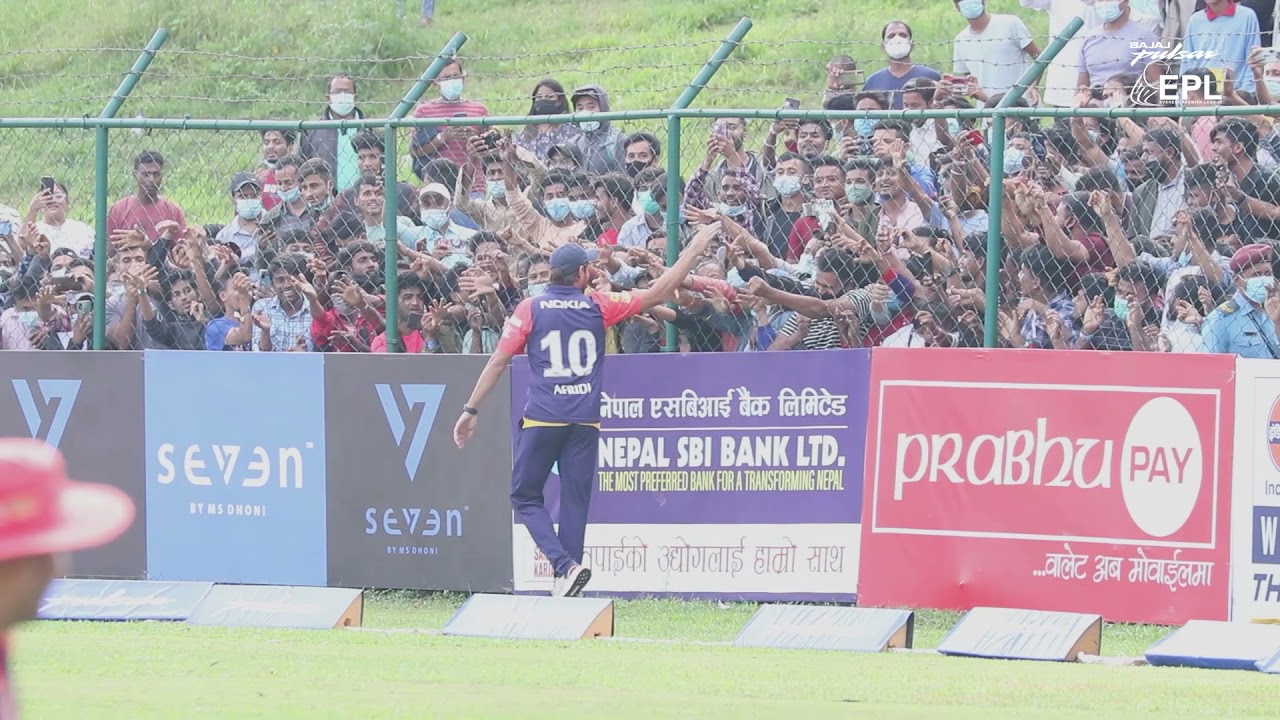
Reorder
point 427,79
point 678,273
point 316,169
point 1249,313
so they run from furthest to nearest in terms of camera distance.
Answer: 1. point 316,169
2. point 427,79
3. point 678,273
4. point 1249,313

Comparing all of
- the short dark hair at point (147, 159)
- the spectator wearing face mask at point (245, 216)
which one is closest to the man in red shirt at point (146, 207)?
the short dark hair at point (147, 159)

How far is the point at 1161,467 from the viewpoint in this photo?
9.99 metres

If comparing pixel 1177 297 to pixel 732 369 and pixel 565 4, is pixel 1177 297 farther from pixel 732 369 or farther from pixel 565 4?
pixel 565 4

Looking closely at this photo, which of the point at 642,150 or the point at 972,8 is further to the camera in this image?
the point at 972,8

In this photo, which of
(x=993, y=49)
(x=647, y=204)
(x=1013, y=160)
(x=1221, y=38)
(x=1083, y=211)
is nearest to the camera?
(x=1083, y=211)

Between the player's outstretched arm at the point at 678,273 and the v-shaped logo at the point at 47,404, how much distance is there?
406 centimetres

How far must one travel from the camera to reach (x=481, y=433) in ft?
37.4

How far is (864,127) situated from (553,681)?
485 centimetres

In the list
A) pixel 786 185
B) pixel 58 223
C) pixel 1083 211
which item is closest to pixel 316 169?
pixel 58 223

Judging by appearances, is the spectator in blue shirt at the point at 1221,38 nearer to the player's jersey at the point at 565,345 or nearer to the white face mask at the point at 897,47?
the white face mask at the point at 897,47

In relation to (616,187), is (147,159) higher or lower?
higher

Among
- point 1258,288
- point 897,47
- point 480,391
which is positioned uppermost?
point 897,47

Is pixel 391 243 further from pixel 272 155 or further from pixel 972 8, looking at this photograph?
pixel 972 8

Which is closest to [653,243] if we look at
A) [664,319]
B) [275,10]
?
[664,319]
